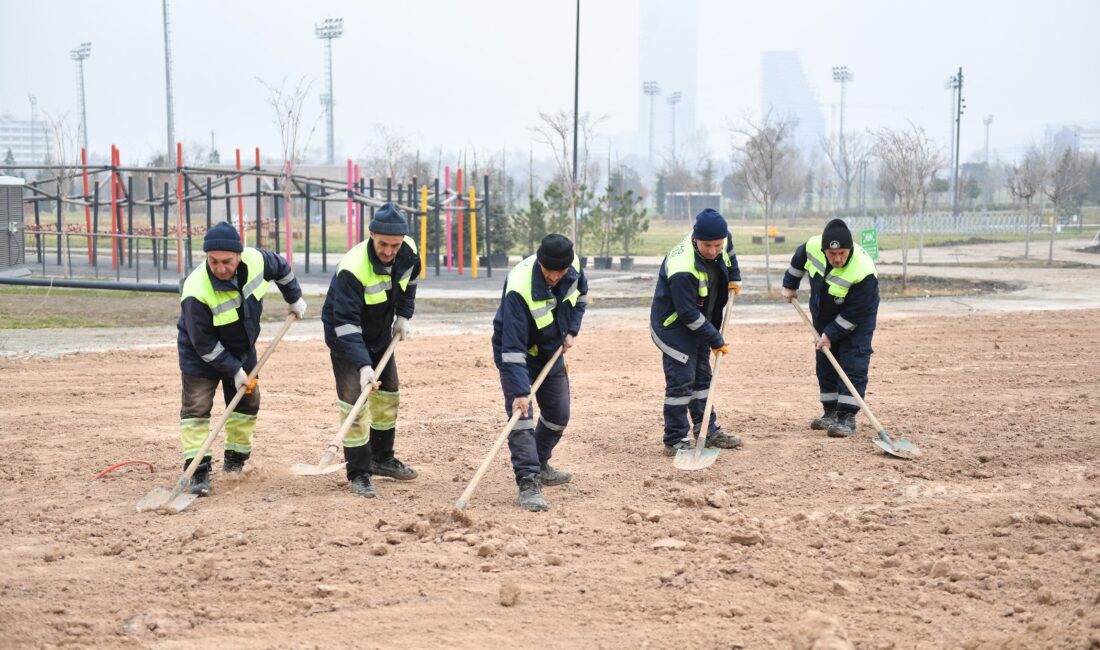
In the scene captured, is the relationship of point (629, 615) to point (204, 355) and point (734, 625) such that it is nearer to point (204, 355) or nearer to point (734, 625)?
point (734, 625)

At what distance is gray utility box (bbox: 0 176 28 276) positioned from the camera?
25.1 m

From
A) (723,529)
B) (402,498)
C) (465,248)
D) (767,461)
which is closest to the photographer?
(723,529)

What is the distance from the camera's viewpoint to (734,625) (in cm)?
511

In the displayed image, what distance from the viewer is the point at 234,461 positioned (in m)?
7.46

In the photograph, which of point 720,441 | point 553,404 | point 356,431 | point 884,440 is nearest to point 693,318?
point 720,441

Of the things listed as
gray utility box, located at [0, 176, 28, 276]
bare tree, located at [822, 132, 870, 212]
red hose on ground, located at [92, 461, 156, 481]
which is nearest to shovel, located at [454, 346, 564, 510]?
red hose on ground, located at [92, 461, 156, 481]

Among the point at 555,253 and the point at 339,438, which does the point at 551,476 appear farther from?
the point at 555,253

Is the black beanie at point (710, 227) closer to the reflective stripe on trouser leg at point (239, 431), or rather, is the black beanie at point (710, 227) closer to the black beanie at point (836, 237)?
the black beanie at point (836, 237)

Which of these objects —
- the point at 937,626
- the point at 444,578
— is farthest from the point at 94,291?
the point at 937,626

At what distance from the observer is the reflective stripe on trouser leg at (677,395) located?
8109 mm

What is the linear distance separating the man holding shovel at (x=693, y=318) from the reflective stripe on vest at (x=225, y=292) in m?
2.71

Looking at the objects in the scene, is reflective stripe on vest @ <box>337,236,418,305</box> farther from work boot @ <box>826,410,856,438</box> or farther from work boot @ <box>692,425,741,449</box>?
work boot @ <box>826,410,856,438</box>

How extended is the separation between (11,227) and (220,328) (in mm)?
20411

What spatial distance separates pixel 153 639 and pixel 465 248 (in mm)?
29097
